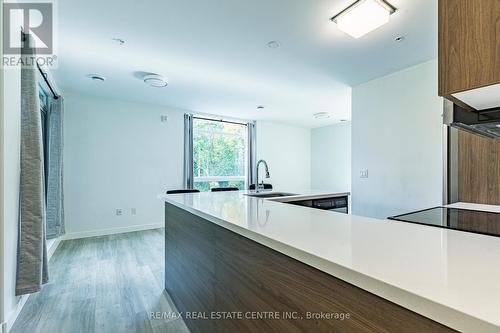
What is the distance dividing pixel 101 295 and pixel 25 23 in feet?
8.50

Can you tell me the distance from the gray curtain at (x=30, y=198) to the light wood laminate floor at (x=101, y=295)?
11.8 inches

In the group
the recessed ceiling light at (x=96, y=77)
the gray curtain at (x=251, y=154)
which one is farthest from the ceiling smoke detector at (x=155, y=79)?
the gray curtain at (x=251, y=154)

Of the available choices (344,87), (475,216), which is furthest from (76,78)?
(475,216)

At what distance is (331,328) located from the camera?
2.30ft

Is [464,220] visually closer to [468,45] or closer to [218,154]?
[468,45]

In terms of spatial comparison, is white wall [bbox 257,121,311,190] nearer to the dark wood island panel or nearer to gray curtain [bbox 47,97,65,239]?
gray curtain [bbox 47,97,65,239]

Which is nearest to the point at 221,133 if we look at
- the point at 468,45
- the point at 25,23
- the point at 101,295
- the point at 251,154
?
the point at 251,154

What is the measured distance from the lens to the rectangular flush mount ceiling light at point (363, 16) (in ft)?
6.59

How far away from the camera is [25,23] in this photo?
2.25 metres

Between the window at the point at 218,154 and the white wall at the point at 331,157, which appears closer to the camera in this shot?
the window at the point at 218,154

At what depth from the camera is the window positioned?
19.0ft

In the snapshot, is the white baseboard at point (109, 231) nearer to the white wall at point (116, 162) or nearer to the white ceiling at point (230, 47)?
the white wall at point (116, 162)

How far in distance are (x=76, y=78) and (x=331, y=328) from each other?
4436 millimetres

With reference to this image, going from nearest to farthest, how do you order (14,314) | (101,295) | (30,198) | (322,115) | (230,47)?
(14,314), (30,198), (101,295), (230,47), (322,115)
